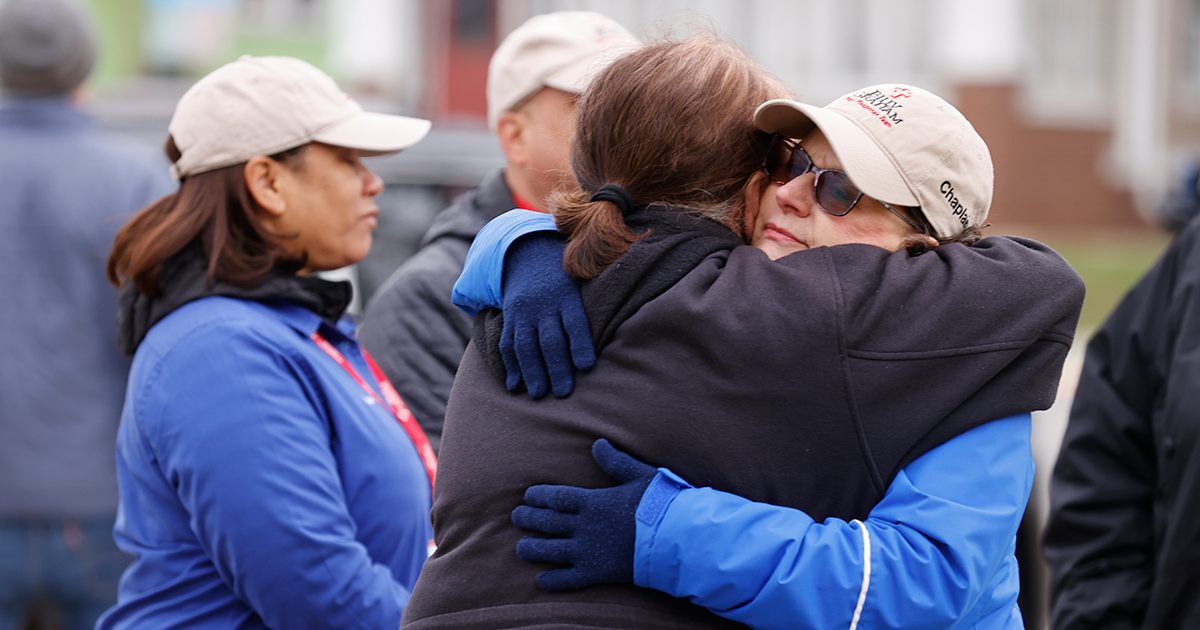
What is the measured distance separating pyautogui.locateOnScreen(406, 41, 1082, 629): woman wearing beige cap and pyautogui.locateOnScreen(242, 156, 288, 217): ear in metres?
1.05

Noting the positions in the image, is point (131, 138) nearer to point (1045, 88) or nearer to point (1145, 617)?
point (1145, 617)

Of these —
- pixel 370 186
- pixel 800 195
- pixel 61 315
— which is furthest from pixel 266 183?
pixel 61 315

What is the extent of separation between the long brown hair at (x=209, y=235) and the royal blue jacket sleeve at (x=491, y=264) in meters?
0.84

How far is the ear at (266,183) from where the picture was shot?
2912 millimetres

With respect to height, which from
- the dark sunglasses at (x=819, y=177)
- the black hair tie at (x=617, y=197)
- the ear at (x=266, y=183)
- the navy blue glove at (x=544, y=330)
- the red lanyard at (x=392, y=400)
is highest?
the dark sunglasses at (x=819, y=177)

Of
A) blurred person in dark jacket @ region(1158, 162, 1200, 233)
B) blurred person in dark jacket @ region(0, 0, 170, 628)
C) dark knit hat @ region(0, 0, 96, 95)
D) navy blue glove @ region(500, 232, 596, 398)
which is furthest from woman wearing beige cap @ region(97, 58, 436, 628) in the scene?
blurred person in dark jacket @ region(1158, 162, 1200, 233)

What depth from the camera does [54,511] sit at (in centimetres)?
404

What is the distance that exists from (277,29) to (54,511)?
1585cm

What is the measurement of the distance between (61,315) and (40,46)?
90 cm

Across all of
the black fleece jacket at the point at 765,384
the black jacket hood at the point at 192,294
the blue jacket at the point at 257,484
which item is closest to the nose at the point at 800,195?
the black fleece jacket at the point at 765,384

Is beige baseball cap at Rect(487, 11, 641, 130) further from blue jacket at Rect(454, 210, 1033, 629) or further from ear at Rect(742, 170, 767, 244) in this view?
blue jacket at Rect(454, 210, 1033, 629)

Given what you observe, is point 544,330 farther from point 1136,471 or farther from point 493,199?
point 1136,471

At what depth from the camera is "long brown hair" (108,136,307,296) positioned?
9.26 feet

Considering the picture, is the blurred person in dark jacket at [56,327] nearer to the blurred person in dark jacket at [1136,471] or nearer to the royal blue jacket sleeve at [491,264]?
the royal blue jacket sleeve at [491,264]
